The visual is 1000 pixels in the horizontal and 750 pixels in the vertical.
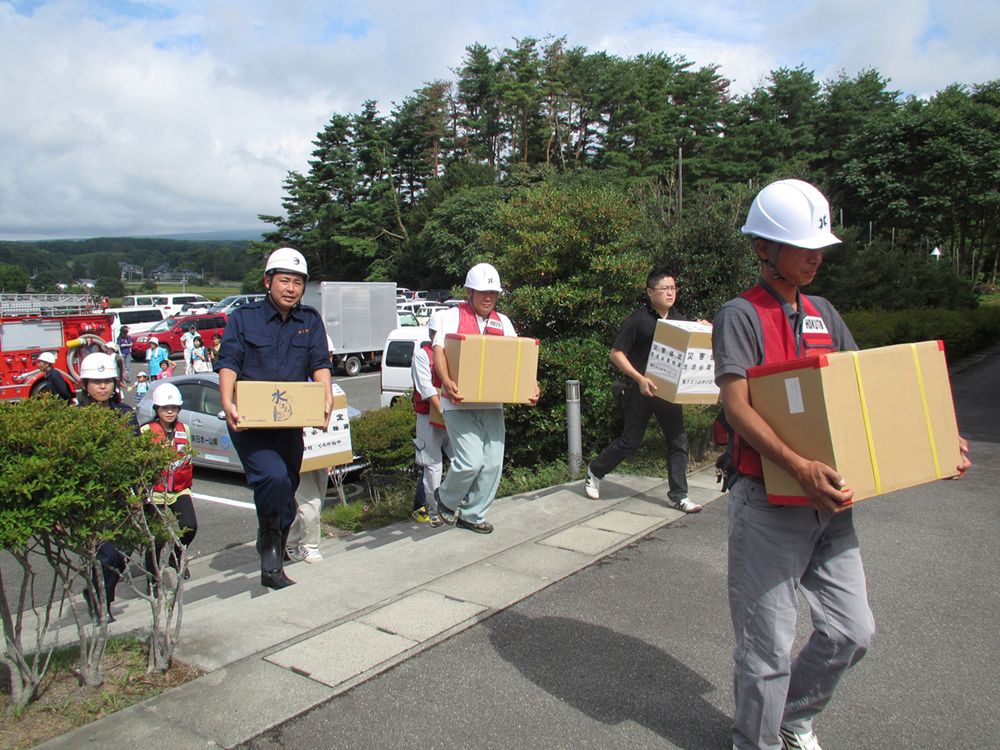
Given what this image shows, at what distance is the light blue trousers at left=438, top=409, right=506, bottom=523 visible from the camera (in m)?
5.03

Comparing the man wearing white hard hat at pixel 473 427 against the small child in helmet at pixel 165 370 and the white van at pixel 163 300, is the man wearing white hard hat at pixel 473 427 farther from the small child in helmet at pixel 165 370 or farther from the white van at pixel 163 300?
the white van at pixel 163 300

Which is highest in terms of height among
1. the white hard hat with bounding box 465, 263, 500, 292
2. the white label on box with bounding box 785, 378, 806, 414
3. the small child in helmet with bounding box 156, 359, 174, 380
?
the white hard hat with bounding box 465, 263, 500, 292

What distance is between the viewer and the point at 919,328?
50.7 feet

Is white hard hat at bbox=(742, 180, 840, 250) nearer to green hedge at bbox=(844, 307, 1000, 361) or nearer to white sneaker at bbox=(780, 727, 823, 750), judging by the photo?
white sneaker at bbox=(780, 727, 823, 750)

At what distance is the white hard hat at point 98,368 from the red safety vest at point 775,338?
443 cm

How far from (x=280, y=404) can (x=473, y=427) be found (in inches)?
59.6

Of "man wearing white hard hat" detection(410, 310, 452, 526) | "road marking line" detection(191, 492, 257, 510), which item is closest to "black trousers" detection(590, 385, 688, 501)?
"man wearing white hard hat" detection(410, 310, 452, 526)

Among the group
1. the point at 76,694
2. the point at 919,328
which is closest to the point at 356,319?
the point at 919,328

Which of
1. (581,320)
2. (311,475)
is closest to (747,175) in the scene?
(581,320)

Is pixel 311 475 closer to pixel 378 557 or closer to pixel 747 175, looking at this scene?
pixel 378 557

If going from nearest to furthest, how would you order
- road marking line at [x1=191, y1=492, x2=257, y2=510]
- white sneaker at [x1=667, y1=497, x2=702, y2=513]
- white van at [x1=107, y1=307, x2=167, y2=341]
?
white sneaker at [x1=667, y1=497, x2=702, y2=513], road marking line at [x1=191, y1=492, x2=257, y2=510], white van at [x1=107, y1=307, x2=167, y2=341]

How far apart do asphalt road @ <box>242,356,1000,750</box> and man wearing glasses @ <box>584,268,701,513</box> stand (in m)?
1.08

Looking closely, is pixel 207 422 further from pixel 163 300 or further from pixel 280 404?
pixel 163 300

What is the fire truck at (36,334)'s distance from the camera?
1711cm
